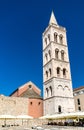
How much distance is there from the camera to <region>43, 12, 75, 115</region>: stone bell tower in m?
34.1

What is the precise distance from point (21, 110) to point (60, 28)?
2157 centimetres

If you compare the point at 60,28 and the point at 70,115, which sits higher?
the point at 60,28

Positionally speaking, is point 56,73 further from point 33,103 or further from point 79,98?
point 79,98

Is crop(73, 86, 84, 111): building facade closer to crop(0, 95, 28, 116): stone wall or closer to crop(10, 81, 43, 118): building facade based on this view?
crop(10, 81, 43, 118): building facade

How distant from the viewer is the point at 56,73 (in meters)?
36.2

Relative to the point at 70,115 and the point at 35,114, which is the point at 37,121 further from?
the point at 70,115

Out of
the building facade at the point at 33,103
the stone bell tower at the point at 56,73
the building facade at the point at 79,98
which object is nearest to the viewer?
the stone bell tower at the point at 56,73

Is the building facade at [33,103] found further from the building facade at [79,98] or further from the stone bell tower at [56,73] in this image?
the building facade at [79,98]

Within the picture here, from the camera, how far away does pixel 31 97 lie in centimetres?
3662

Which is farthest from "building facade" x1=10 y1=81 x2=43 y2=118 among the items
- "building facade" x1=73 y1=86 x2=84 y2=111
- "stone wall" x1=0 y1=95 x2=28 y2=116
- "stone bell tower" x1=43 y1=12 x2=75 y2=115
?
"building facade" x1=73 y1=86 x2=84 y2=111

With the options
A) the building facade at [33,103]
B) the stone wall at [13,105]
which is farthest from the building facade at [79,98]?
the stone wall at [13,105]

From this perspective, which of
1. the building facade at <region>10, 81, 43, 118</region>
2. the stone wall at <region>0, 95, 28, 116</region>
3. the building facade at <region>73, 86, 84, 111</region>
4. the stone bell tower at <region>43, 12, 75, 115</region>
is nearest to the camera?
the stone wall at <region>0, 95, 28, 116</region>

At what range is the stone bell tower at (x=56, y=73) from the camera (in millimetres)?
34094

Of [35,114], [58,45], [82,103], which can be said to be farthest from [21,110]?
[82,103]
